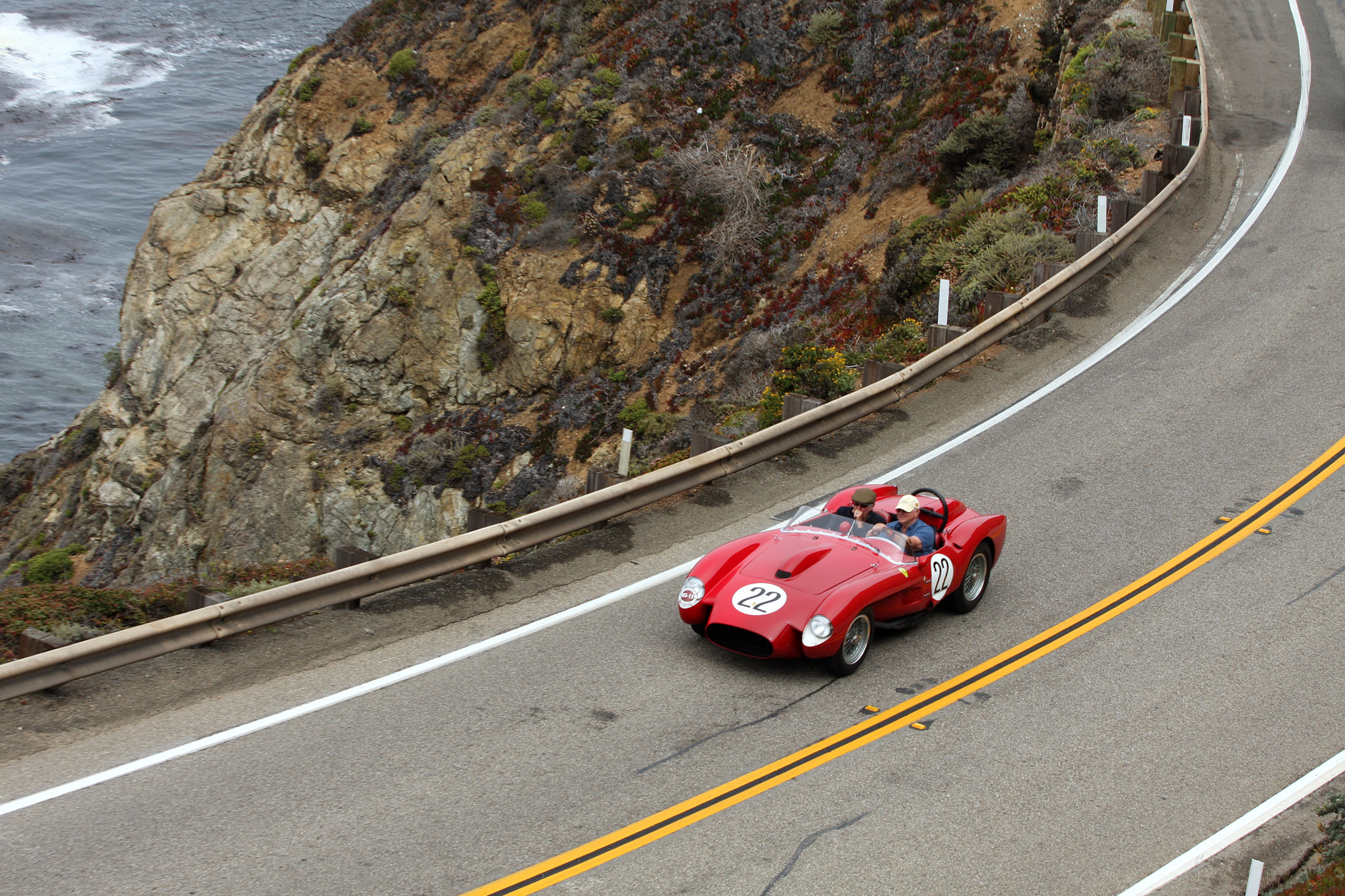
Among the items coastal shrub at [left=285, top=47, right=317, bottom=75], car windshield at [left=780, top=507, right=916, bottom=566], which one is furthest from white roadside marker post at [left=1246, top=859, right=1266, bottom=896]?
coastal shrub at [left=285, top=47, right=317, bottom=75]

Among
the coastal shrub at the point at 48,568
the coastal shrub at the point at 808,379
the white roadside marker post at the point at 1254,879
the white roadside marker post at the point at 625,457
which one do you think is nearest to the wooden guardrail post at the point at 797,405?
the coastal shrub at the point at 808,379

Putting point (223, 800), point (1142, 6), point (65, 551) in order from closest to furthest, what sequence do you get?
point (223, 800) → point (1142, 6) → point (65, 551)

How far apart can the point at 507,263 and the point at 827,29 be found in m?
9.97

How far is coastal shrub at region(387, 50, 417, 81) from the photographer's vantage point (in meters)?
35.0

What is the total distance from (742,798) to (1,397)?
52.1 m

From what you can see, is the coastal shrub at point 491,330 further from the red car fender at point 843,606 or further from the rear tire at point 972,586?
the red car fender at point 843,606

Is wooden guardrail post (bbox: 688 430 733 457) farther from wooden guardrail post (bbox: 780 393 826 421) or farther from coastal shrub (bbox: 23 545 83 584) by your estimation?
coastal shrub (bbox: 23 545 83 584)

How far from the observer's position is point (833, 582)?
28.3 feet

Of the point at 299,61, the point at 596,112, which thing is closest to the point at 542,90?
the point at 596,112

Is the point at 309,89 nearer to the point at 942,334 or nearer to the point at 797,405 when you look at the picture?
the point at 942,334

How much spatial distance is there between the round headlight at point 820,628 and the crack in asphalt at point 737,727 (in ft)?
1.56

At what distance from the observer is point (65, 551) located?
3123 centimetres

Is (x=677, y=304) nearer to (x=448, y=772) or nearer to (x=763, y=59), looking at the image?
(x=763, y=59)

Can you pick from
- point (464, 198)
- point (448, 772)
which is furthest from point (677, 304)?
point (448, 772)
